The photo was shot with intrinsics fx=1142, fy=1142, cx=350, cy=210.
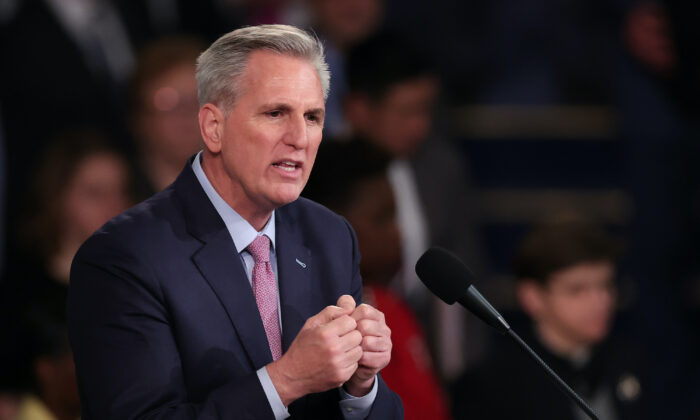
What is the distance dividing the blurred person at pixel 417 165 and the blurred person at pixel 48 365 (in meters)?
1.19

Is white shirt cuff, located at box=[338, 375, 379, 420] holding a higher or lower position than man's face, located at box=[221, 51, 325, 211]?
lower

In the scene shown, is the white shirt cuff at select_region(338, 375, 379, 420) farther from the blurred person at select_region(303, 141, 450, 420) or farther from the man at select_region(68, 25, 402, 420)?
the blurred person at select_region(303, 141, 450, 420)

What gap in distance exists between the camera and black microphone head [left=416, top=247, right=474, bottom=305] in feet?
5.79

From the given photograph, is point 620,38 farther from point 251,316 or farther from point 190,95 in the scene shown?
point 251,316

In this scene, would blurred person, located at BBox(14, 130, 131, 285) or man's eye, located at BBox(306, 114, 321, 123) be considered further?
blurred person, located at BBox(14, 130, 131, 285)

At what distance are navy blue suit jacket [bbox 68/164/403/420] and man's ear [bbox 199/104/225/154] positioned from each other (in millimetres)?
83

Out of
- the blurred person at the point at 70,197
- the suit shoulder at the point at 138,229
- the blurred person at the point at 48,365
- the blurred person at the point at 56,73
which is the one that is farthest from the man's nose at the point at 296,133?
the blurred person at the point at 56,73

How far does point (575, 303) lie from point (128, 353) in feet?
6.15

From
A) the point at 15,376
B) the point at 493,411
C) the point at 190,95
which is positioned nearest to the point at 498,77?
the point at 190,95

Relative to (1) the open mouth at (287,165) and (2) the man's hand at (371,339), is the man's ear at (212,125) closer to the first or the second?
(1) the open mouth at (287,165)

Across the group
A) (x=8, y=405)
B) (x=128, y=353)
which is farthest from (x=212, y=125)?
(x=8, y=405)

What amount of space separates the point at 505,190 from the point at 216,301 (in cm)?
349

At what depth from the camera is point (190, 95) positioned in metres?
3.71

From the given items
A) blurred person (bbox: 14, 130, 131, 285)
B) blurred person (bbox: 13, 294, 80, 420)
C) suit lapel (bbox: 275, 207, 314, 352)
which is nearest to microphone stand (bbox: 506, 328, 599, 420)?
suit lapel (bbox: 275, 207, 314, 352)
